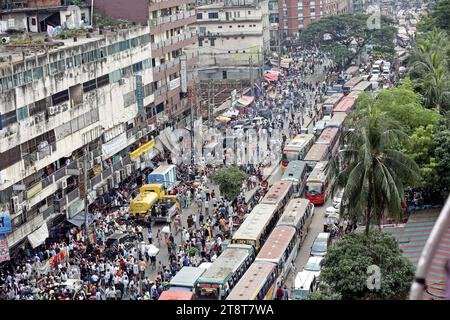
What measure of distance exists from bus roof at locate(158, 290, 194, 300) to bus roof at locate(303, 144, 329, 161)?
2174 cm

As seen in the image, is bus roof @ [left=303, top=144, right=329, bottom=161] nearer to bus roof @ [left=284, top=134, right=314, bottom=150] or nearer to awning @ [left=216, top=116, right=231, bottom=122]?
bus roof @ [left=284, top=134, right=314, bottom=150]

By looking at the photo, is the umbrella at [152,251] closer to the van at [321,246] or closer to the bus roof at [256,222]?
the bus roof at [256,222]

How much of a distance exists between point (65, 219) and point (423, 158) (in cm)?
1807

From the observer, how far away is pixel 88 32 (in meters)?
50.5

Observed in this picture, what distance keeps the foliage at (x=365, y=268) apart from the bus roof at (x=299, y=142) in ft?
80.8

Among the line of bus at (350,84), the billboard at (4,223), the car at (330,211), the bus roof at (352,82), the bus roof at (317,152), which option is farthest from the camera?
the bus roof at (352,82)

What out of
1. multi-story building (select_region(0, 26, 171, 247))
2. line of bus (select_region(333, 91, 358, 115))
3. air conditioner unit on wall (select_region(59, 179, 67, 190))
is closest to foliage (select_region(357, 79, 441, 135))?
multi-story building (select_region(0, 26, 171, 247))

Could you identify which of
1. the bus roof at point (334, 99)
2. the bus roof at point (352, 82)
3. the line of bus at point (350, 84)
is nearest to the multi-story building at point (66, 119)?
the bus roof at point (334, 99)

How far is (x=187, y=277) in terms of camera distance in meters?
29.7

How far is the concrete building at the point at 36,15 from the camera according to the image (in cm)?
5297

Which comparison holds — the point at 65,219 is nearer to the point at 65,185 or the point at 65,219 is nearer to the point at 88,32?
the point at 65,185
